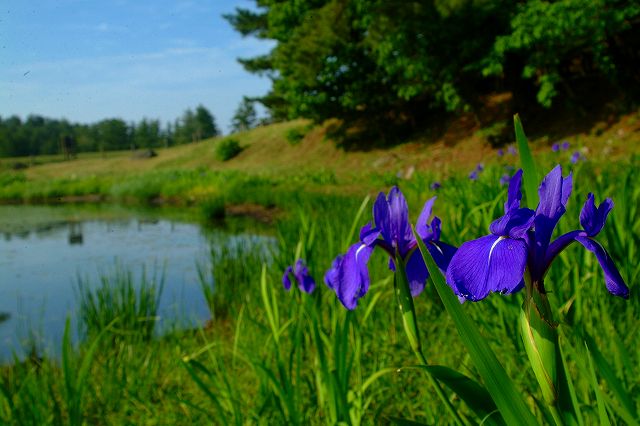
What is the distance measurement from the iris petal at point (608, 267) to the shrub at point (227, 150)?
21.7 metres

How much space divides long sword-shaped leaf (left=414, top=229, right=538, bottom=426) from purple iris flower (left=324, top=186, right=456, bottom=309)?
0.29 metres

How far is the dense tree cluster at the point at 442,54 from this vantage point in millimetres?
11344

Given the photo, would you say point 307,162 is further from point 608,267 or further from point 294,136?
point 608,267

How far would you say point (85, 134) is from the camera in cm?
6084

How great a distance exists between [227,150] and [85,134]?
46381 mm

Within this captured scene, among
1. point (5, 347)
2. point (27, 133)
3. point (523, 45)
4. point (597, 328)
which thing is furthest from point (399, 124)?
point (27, 133)

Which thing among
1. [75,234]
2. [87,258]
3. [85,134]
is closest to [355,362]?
[87,258]

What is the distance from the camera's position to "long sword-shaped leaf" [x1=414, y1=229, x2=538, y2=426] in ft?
1.95

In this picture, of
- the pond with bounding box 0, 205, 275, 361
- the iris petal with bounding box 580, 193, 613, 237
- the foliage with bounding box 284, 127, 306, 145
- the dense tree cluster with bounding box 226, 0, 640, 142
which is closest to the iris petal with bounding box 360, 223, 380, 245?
the iris petal with bounding box 580, 193, 613, 237

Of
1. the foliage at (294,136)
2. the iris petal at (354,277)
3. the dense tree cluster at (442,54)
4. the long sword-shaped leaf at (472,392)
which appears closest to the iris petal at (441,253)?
the iris petal at (354,277)

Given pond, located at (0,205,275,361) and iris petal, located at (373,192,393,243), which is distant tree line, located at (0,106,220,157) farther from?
iris petal, located at (373,192,393,243)

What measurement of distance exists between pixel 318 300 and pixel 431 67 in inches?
474

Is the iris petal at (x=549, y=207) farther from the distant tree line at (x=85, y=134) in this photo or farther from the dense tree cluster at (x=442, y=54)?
the distant tree line at (x=85, y=134)

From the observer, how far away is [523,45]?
11.9 metres
